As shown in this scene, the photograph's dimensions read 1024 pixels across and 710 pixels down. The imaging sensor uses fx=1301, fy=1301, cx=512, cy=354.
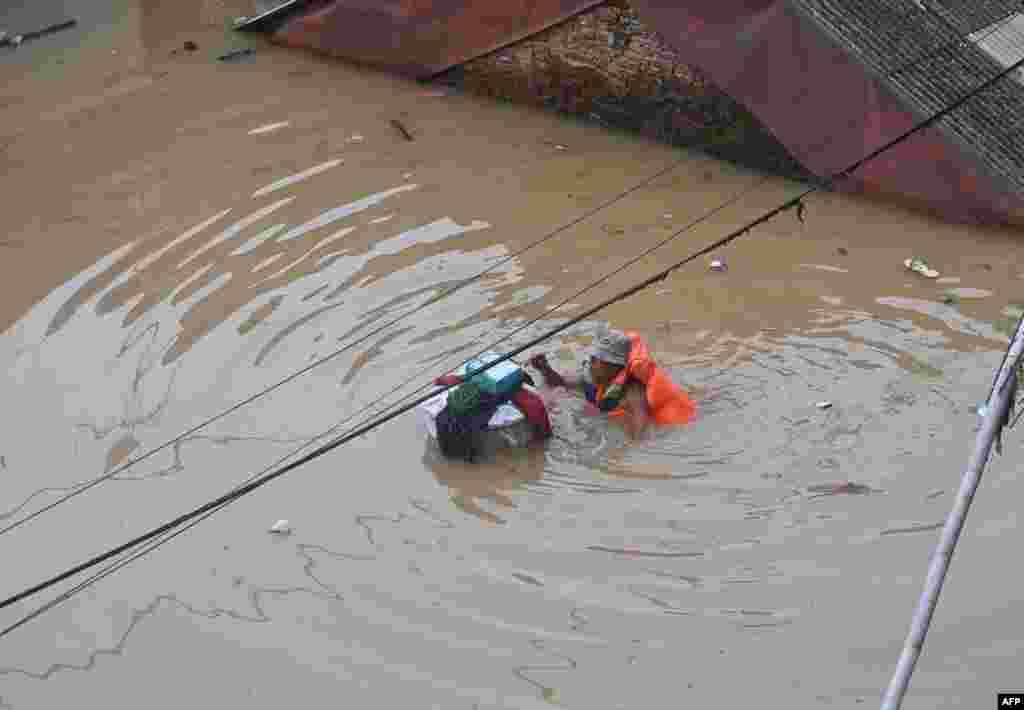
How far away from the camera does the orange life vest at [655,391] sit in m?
7.00

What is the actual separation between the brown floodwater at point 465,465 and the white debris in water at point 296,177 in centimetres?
7

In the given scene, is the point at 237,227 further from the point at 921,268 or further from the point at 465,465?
the point at 921,268

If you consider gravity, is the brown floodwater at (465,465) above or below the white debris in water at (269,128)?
below

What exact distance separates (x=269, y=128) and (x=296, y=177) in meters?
1.15

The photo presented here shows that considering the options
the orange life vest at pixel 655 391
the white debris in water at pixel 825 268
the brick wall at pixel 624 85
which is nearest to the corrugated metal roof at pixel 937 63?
the brick wall at pixel 624 85

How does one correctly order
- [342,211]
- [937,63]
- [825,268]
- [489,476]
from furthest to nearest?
[937,63] → [342,211] → [825,268] → [489,476]

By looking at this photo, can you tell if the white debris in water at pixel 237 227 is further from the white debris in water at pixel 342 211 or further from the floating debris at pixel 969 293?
the floating debris at pixel 969 293

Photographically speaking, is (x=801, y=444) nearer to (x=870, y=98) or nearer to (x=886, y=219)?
(x=886, y=219)

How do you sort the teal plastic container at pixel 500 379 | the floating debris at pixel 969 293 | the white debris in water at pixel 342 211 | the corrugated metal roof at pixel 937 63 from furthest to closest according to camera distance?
the white debris in water at pixel 342 211 < the corrugated metal roof at pixel 937 63 < the floating debris at pixel 969 293 < the teal plastic container at pixel 500 379

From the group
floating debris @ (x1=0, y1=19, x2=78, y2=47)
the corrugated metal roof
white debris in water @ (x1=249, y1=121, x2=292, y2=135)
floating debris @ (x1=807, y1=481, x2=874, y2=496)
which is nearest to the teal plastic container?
floating debris @ (x1=807, y1=481, x2=874, y2=496)

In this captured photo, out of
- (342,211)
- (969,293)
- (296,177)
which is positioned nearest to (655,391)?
(969,293)

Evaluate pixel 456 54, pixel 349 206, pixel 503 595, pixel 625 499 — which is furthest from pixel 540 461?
pixel 456 54

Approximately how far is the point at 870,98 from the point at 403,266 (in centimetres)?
381

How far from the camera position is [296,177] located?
1076cm
